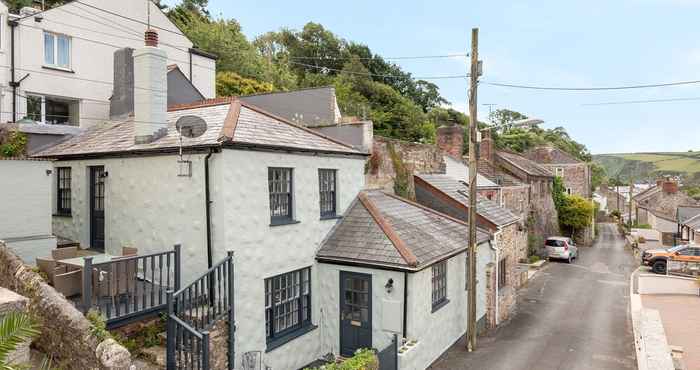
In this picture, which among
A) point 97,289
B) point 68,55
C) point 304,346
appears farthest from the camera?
point 68,55

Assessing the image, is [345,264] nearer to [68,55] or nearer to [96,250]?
[96,250]

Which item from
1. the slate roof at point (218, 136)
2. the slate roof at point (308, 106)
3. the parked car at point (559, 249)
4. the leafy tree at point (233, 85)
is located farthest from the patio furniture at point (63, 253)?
the parked car at point (559, 249)

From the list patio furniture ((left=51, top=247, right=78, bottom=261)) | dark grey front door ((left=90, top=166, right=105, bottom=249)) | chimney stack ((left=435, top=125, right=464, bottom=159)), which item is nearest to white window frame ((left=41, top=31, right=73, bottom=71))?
dark grey front door ((left=90, top=166, right=105, bottom=249))

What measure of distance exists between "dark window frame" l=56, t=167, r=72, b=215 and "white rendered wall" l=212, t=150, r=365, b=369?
6.29 meters

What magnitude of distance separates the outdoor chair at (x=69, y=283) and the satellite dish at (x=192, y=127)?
381cm

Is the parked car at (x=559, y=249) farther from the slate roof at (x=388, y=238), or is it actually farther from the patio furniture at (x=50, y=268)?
the patio furniture at (x=50, y=268)

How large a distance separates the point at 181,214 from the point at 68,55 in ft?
43.5

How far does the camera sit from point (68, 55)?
19.5 m

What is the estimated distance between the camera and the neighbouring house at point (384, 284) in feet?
40.2

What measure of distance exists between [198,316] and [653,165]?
17864 cm

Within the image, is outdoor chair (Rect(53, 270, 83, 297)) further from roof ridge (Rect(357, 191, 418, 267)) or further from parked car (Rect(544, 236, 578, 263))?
parked car (Rect(544, 236, 578, 263))

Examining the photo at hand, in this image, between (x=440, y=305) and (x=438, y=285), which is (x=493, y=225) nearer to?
(x=438, y=285)

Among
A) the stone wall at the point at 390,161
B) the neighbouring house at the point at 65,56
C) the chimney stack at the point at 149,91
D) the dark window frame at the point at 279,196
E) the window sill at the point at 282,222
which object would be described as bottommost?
the window sill at the point at 282,222

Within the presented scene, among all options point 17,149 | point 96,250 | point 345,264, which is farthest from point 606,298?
point 17,149
